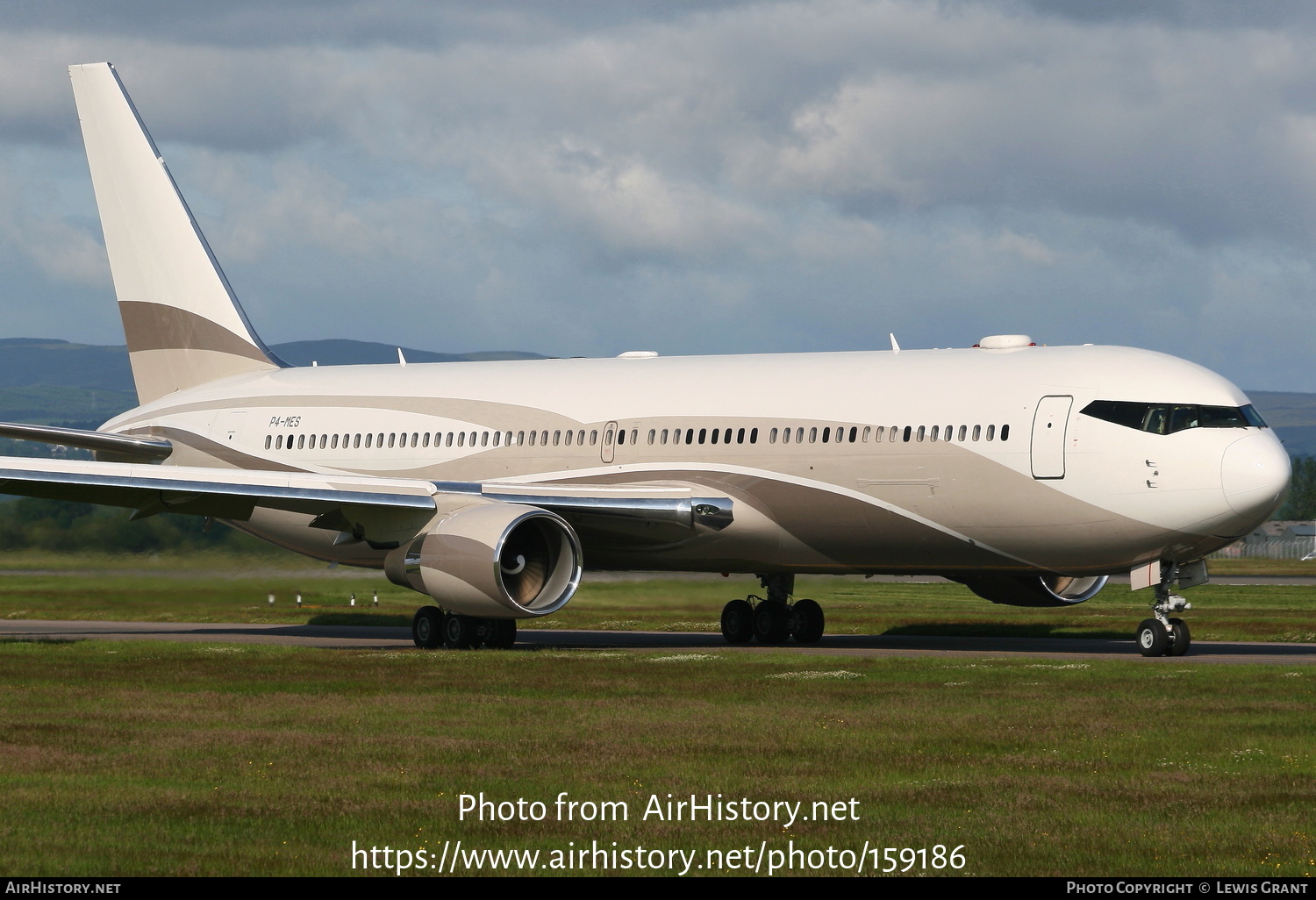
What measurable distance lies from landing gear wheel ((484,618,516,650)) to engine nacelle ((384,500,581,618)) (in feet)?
3.71

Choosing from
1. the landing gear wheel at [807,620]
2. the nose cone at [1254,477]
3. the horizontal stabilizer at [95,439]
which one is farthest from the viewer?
the landing gear wheel at [807,620]

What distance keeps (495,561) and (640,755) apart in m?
10.7

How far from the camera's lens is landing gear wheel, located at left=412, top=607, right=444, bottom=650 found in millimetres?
25844

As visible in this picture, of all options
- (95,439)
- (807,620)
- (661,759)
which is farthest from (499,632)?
(661,759)

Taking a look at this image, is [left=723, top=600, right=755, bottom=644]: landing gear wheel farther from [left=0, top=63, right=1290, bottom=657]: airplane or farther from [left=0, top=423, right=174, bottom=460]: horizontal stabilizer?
[left=0, top=423, right=174, bottom=460]: horizontal stabilizer

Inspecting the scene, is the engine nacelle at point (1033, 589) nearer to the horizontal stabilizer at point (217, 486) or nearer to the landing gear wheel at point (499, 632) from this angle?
the landing gear wheel at point (499, 632)

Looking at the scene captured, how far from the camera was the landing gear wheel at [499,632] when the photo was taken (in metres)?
25.8

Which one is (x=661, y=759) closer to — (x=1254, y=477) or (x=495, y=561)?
(x=495, y=561)

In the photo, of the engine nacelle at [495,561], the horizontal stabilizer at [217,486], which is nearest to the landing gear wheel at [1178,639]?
the engine nacelle at [495,561]

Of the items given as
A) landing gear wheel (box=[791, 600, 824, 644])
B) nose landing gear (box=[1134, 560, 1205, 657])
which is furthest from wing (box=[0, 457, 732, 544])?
nose landing gear (box=[1134, 560, 1205, 657])

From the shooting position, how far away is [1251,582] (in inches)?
2317

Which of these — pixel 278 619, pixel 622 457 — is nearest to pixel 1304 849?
pixel 622 457

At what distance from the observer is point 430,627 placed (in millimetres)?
25875

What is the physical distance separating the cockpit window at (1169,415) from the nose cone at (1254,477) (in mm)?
461
